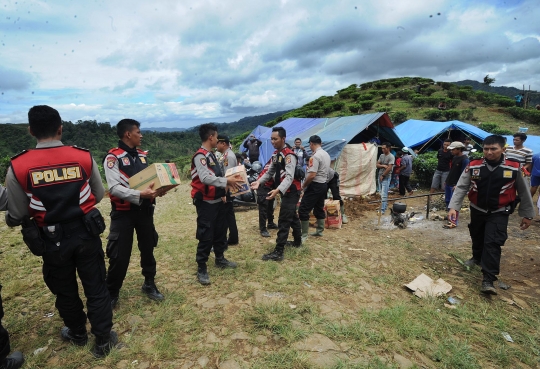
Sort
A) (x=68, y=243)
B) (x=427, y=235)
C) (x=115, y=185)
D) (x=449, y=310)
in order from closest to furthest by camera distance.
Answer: (x=68, y=243) < (x=115, y=185) < (x=449, y=310) < (x=427, y=235)

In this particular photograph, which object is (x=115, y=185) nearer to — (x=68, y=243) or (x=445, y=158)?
(x=68, y=243)

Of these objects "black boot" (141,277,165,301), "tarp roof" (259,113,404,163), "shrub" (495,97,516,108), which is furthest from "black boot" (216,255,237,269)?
"shrub" (495,97,516,108)

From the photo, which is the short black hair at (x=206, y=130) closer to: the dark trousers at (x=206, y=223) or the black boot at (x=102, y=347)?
the dark trousers at (x=206, y=223)

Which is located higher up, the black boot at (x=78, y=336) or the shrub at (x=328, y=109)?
the shrub at (x=328, y=109)

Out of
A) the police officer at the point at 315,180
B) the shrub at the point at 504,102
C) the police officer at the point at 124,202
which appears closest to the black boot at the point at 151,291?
the police officer at the point at 124,202

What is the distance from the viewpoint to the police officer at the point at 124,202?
8.71 ft

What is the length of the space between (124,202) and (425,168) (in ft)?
34.8

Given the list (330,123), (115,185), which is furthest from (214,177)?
(330,123)

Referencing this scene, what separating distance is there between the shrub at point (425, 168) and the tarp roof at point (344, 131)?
1203mm

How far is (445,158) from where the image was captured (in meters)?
8.03

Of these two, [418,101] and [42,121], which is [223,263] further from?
[418,101]

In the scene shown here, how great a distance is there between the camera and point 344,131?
379 inches

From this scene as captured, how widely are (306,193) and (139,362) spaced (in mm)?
3485

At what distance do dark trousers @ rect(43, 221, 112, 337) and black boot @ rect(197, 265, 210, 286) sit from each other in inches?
52.0
